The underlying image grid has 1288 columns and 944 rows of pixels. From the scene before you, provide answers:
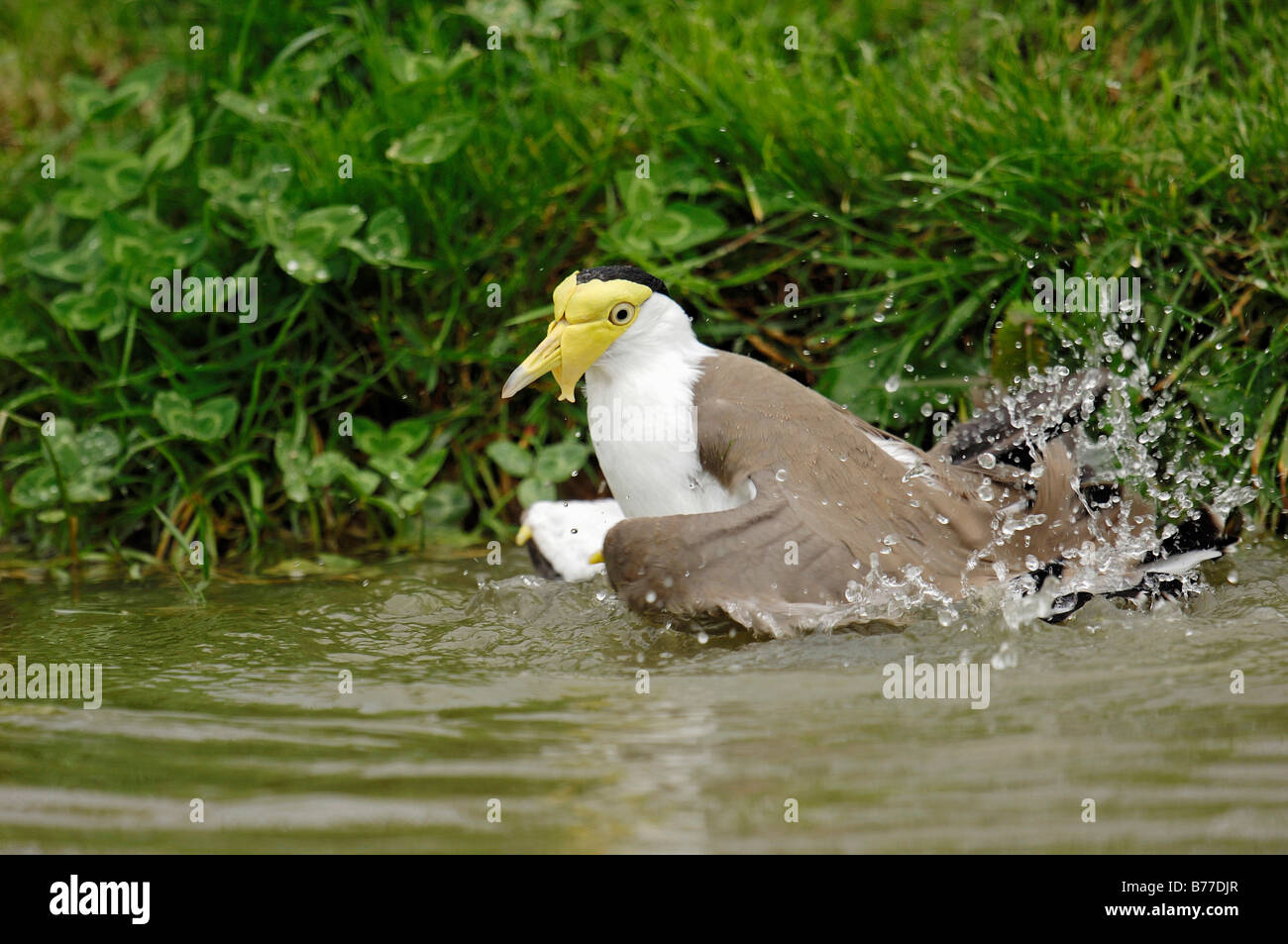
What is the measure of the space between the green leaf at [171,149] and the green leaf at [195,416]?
0.83 metres

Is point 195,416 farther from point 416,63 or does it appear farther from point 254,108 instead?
point 416,63

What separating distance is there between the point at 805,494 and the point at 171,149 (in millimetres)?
2736

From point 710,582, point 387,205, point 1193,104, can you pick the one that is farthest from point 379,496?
point 1193,104

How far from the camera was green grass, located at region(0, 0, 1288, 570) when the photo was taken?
15.1 feet

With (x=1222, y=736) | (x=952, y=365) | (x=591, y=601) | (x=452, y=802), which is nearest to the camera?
(x=452, y=802)

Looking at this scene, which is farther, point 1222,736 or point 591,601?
point 591,601

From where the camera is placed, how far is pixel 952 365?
4.75 m

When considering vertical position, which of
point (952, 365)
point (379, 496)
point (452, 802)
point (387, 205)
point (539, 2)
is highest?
point (539, 2)

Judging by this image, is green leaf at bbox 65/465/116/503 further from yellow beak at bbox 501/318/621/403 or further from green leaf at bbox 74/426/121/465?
yellow beak at bbox 501/318/621/403

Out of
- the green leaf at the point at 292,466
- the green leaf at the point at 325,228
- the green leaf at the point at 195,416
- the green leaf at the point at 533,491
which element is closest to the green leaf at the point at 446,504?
the green leaf at the point at 533,491

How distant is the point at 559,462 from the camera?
15.7 ft

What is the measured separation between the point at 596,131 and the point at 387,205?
2.53 feet

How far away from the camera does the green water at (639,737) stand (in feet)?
8.60

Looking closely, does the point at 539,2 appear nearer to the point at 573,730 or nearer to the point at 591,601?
the point at 591,601
